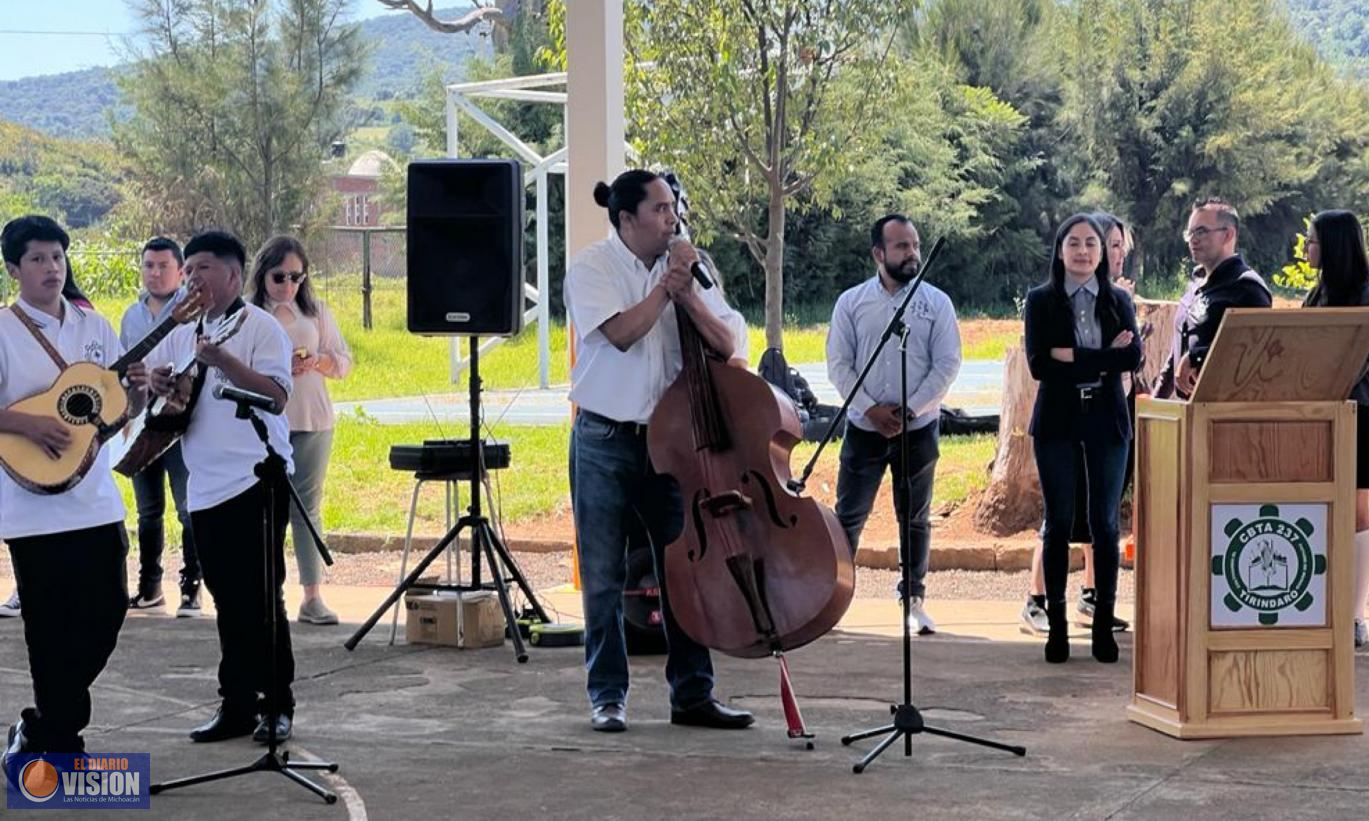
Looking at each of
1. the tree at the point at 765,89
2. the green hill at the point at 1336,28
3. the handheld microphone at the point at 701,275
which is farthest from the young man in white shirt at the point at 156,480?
the green hill at the point at 1336,28

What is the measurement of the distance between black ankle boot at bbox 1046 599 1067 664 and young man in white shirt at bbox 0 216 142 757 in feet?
11.3

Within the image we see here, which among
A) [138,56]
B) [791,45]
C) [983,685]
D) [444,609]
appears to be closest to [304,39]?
[138,56]

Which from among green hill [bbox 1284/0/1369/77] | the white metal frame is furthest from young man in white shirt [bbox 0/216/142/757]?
green hill [bbox 1284/0/1369/77]

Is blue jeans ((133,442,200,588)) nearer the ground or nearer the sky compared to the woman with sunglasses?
nearer the ground

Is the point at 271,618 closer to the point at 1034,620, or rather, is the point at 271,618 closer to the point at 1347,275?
the point at 1034,620

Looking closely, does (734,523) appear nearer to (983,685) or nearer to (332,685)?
(983,685)

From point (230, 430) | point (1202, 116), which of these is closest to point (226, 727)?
point (230, 430)

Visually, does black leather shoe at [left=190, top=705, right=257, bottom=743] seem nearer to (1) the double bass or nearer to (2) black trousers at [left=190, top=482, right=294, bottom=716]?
(2) black trousers at [left=190, top=482, right=294, bottom=716]

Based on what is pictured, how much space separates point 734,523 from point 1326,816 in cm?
180

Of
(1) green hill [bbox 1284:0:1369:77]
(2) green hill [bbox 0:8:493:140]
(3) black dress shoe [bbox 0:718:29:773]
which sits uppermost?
(1) green hill [bbox 1284:0:1369:77]

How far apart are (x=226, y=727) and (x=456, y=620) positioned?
1821 mm

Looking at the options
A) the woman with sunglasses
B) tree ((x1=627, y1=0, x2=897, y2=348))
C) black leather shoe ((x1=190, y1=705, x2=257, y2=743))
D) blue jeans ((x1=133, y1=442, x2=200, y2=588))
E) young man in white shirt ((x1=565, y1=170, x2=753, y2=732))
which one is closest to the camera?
young man in white shirt ((x1=565, y1=170, x2=753, y2=732))

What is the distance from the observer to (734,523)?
5.56 m

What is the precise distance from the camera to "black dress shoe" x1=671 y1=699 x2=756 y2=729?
6.07 m
